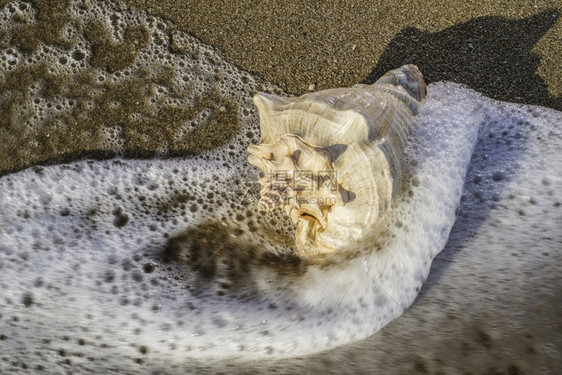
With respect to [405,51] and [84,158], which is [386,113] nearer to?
[405,51]

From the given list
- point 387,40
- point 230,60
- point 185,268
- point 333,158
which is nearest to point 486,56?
point 387,40

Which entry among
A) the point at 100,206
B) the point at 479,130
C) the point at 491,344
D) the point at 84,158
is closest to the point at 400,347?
the point at 491,344

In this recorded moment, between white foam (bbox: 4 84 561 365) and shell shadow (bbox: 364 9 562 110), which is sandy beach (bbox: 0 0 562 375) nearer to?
shell shadow (bbox: 364 9 562 110)

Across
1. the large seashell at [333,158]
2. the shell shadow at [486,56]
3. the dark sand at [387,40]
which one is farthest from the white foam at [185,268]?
the large seashell at [333,158]

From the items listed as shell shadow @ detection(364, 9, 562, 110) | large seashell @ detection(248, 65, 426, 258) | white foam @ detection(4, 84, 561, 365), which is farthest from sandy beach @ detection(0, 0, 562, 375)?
large seashell @ detection(248, 65, 426, 258)

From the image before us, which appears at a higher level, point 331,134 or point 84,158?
point 84,158
